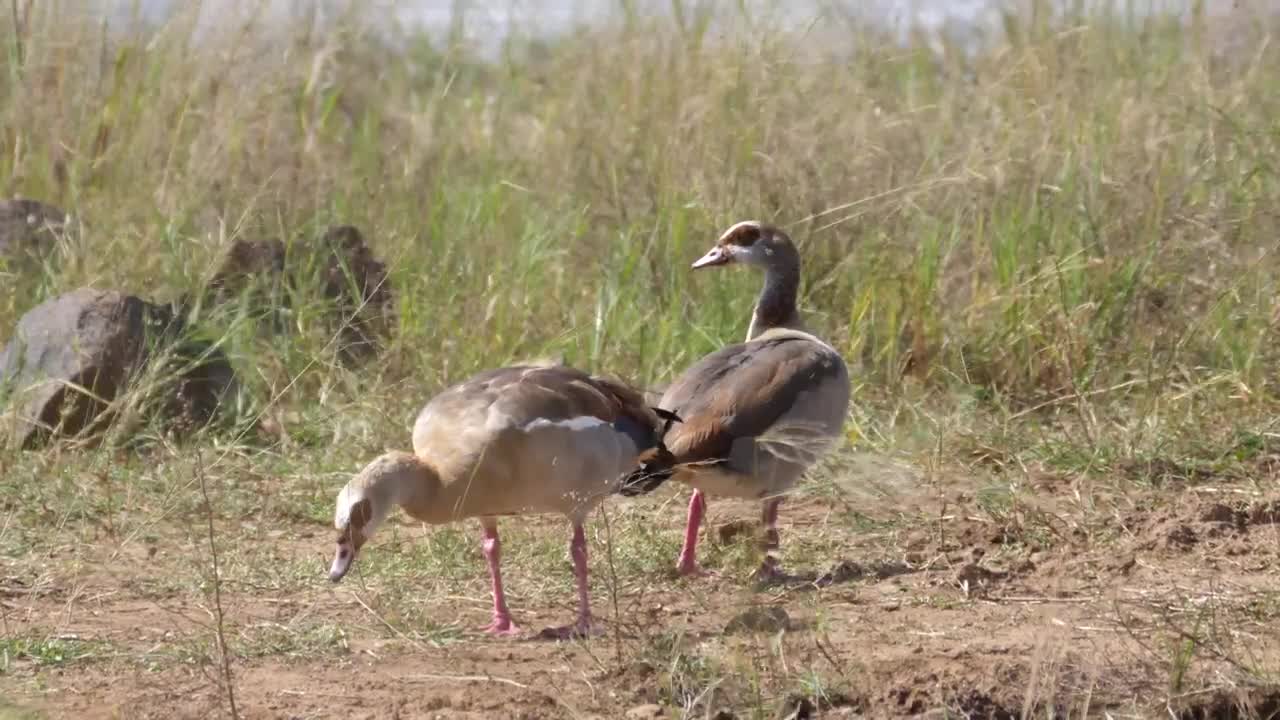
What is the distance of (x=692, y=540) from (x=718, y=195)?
282cm

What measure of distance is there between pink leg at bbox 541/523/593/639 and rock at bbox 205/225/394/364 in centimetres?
257

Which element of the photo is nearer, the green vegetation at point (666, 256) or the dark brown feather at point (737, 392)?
the dark brown feather at point (737, 392)

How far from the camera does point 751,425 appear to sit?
5.85m

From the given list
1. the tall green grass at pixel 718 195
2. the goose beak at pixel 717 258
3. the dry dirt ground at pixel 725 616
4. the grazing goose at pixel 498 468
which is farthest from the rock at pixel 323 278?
the grazing goose at pixel 498 468

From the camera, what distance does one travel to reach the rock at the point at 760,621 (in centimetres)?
471

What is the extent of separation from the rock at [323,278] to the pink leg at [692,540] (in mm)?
2135

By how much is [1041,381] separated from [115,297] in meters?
3.59

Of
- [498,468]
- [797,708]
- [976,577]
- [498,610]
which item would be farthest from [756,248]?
[797,708]

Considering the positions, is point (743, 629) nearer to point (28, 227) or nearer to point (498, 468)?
point (498, 468)

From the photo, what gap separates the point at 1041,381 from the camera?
7531 millimetres

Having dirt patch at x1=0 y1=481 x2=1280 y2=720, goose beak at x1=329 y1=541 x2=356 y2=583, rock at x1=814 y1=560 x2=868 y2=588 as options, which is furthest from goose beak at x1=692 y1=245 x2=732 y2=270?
goose beak at x1=329 y1=541 x2=356 y2=583

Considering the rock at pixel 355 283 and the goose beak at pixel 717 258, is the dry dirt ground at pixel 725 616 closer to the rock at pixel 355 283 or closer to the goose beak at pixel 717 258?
the goose beak at pixel 717 258

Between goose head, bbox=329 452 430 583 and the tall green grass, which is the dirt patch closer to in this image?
goose head, bbox=329 452 430 583

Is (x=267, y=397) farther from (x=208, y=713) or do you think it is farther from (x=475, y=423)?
(x=208, y=713)
